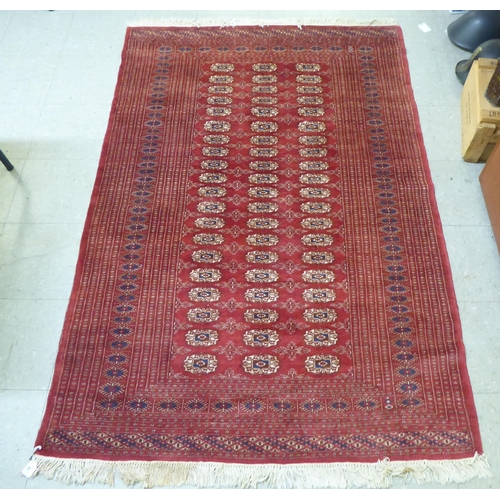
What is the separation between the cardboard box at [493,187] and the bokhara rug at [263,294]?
0.73 ft

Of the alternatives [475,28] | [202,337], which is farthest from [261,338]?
[475,28]

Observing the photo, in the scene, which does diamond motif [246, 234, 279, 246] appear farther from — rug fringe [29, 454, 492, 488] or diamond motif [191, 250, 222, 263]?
rug fringe [29, 454, 492, 488]

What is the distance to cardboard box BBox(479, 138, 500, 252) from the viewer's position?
6.55 feet

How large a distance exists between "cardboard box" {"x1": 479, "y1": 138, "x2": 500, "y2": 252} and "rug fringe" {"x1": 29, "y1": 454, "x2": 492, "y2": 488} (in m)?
0.89

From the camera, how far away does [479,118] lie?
211cm

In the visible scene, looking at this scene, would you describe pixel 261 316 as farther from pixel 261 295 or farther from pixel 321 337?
pixel 321 337

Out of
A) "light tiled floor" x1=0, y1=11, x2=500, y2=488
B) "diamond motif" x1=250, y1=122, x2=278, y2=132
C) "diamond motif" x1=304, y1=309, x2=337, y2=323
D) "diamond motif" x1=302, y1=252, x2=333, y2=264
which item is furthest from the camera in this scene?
"diamond motif" x1=250, y1=122, x2=278, y2=132

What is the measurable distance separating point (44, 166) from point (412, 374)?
5.88 feet

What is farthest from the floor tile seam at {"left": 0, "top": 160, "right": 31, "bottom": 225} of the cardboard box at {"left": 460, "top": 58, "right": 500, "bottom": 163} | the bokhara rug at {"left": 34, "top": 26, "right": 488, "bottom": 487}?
the cardboard box at {"left": 460, "top": 58, "right": 500, "bottom": 163}

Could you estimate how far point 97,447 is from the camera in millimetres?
1644

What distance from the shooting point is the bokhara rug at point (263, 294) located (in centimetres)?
164

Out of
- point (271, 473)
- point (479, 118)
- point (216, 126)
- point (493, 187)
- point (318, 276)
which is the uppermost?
point (479, 118)

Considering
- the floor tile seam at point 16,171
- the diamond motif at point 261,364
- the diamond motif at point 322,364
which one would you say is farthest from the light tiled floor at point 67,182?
the diamond motif at point 261,364

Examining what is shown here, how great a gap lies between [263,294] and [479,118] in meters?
1.17
